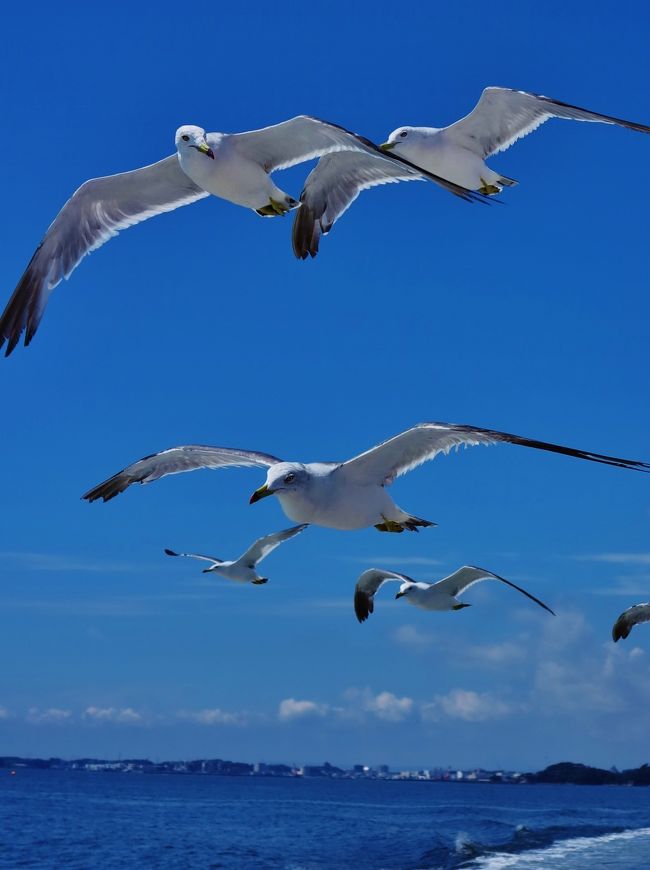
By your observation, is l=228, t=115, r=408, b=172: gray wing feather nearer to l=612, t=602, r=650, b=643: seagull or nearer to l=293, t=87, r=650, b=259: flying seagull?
l=293, t=87, r=650, b=259: flying seagull

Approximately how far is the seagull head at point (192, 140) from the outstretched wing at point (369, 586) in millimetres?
8470

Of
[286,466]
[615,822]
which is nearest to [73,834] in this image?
[615,822]

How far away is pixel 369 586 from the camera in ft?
60.9

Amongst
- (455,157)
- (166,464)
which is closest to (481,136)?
(455,157)

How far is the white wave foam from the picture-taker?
35469mm

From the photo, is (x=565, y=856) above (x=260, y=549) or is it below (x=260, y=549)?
below

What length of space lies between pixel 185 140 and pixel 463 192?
326 centimetres

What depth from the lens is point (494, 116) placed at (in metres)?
13.9

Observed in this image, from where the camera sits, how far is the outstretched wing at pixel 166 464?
12.8 meters

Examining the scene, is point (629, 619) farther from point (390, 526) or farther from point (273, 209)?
point (273, 209)

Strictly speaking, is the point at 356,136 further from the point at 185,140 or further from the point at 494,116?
the point at 494,116

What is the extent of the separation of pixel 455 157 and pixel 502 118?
32.9 inches

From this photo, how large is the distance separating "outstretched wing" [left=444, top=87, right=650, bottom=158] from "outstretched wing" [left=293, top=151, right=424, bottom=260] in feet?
2.94

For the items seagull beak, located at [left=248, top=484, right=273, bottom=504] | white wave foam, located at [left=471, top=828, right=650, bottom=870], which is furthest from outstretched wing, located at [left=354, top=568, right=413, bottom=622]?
white wave foam, located at [left=471, top=828, right=650, bottom=870]
